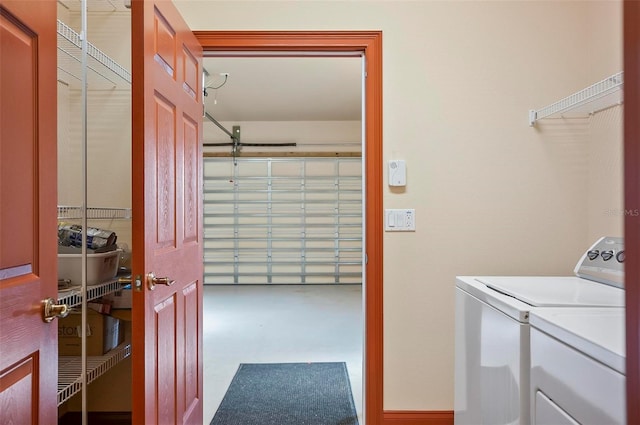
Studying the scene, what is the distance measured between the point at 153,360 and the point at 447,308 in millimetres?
1475

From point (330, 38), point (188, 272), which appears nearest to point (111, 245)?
point (188, 272)

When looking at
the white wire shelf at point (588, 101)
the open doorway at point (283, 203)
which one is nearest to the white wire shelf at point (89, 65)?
the white wire shelf at point (588, 101)

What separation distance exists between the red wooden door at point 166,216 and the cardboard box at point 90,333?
45 cm

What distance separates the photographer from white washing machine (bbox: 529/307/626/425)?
0.83 meters

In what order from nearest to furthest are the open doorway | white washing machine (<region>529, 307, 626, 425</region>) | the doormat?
white washing machine (<region>529, 307, 626, 425</region>)
the doormat
the open doorway

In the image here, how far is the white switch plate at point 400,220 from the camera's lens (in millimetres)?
1980

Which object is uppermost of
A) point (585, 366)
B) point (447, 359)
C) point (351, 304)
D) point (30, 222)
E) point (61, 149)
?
point (61, 149)

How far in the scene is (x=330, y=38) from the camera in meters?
1.98

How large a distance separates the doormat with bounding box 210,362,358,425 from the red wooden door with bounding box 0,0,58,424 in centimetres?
137

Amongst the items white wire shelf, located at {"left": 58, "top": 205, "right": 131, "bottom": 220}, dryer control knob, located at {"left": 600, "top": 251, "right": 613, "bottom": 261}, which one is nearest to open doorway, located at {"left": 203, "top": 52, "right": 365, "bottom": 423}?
white wire shelf, located at {"left": 58, "top": 205, "right": 131, "bottom": 220}

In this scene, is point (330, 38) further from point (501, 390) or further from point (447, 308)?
point (501, 390)

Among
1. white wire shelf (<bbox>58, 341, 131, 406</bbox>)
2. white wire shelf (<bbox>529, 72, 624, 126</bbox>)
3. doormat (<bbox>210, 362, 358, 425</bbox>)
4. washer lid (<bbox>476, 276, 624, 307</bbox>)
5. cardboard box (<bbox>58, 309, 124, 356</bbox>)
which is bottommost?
doormat (<bbox>210, 362, 358, 425</bbox>)

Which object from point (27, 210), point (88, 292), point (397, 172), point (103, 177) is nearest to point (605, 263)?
point (397, 172)

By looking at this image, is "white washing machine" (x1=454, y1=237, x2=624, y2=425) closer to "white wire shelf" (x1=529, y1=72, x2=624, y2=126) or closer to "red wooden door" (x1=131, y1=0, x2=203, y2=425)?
"white wire shelf" (x1=529, y1=72, x2=624, y2=126)
